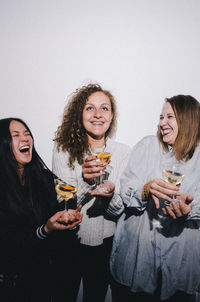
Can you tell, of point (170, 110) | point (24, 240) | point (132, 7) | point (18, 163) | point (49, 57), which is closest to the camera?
point (24, 240)

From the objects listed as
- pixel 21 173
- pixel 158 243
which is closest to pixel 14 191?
pixel 21 173

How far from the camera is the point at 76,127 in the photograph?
1631 mm

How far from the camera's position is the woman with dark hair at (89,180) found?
53.7 inches

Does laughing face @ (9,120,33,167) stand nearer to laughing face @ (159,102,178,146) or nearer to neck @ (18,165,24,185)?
neck @ (18,165,24,185)

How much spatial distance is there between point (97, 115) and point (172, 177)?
818 mm

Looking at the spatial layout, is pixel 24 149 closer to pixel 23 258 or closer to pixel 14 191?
pixel 14 191

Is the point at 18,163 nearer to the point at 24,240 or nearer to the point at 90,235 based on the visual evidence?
the point at 24,240

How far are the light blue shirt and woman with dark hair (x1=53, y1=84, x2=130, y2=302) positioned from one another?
20 cm

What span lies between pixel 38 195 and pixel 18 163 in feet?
1.13

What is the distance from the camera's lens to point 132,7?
5.33 feet

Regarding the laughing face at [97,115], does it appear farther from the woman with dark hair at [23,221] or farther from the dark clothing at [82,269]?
the dark clothing at [82,269]

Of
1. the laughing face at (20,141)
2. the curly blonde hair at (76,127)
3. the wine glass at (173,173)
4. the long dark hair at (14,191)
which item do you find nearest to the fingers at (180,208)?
the wine glass at (173,173)

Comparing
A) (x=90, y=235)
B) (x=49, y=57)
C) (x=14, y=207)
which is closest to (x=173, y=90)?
(x=49, y=57)

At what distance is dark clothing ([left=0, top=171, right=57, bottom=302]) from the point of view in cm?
117
